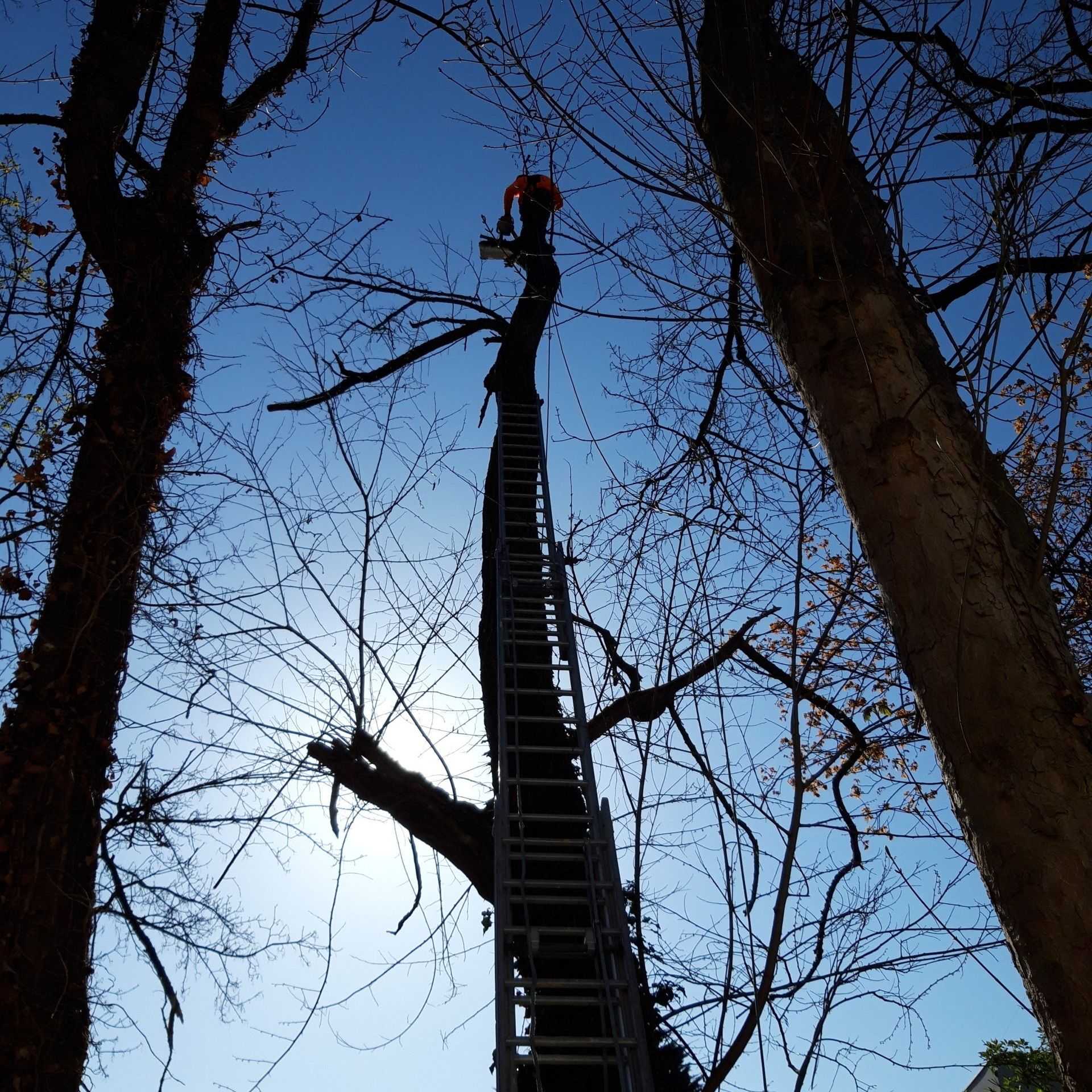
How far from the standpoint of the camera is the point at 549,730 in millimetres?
5246

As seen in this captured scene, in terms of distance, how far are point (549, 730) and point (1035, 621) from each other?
407cm

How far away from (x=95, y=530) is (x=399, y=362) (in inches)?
130

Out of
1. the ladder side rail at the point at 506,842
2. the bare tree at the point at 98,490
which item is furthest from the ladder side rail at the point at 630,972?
the bare tree at the point at 98,490

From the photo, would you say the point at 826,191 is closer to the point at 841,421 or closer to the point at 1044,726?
the point at 841,421

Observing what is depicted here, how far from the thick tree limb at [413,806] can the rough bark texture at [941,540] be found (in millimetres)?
3509

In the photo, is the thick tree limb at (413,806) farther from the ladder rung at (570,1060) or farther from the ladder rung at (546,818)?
the ladder rung at (570,1060)

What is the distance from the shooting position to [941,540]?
1.46m

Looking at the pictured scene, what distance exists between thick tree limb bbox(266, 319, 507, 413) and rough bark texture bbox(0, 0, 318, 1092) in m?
1.10

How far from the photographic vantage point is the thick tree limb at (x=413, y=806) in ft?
15.2

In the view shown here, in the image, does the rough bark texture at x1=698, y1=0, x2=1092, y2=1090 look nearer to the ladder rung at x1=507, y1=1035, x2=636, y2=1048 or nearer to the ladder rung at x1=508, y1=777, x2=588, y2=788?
the ladder rung at x1=507, y1=1035, x2=636, y2=1048

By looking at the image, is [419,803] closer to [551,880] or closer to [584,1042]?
[551,880]

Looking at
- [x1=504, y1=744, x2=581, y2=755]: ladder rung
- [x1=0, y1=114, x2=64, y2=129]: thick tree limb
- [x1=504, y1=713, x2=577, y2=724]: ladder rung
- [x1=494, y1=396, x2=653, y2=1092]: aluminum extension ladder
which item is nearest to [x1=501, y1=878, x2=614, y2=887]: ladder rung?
[x1=494, y1=396, x2=653, y2=1092]: aluminum extension ladder

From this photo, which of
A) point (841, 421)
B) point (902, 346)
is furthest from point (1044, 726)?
point (902, 346)

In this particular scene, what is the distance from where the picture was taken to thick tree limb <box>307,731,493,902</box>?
464 cm
